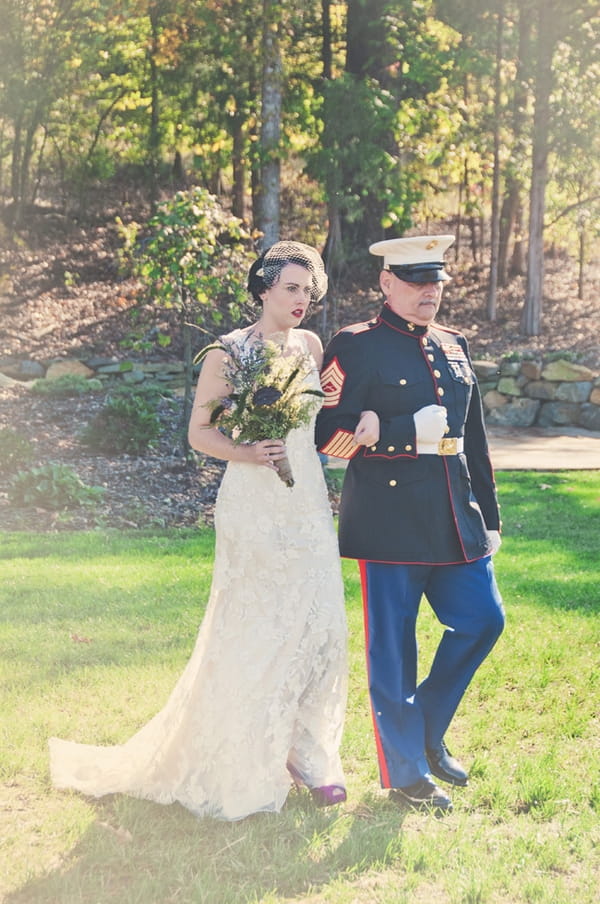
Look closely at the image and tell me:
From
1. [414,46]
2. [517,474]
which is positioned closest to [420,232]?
[414,46]

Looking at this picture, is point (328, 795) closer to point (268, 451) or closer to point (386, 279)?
point (268, 451)

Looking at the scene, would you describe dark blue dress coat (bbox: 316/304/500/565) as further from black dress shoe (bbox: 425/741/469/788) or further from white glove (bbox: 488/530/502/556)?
black dress shoe (bbox: 425/741/469/788)

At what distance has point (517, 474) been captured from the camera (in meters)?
12.3

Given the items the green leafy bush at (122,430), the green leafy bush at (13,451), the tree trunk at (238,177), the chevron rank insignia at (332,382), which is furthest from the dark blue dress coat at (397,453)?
the tree trunk at (238,177)

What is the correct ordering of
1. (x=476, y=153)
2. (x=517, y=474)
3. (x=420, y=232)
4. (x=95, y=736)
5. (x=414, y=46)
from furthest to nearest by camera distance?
(x=420, y=232) < (x=476, y=153) < (x=414, y=46) < (x=517, y=474) < (x=95, y=736)

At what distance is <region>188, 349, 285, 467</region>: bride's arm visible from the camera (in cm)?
397

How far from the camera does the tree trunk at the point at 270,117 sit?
15625mm

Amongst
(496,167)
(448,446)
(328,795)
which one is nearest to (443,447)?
(448,446)

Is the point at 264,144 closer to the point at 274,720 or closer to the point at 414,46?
the point at 414,46

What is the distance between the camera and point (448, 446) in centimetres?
416

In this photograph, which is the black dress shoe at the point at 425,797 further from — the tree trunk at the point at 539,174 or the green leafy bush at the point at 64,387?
the tree trunk at the point at 539,174

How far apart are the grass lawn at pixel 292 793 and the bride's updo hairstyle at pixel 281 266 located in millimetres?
1758

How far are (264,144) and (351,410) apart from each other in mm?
12382

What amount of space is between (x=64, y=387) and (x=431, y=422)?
11496 mm
